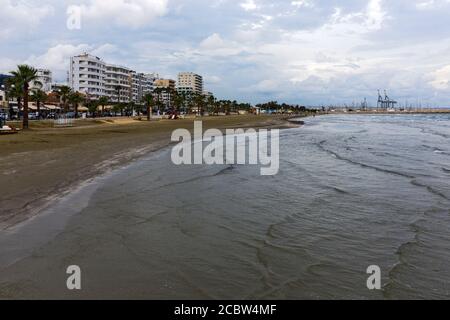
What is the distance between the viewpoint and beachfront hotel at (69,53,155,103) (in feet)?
433

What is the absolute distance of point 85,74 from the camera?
13250 centimetres

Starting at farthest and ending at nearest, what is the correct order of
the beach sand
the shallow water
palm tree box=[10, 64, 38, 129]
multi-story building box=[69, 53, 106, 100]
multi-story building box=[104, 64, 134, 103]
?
multi-story building box=[104, 64, 134, 103]
multi-story building box=[69, 53, 106, 100]
palm tree box=[10, 64, 38, 129]
the beach sand
the shallow water

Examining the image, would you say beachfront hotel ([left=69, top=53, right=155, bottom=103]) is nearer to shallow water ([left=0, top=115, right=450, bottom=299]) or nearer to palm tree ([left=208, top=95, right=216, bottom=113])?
palm tree ([left=208, top=95, right=216, bottom=113])

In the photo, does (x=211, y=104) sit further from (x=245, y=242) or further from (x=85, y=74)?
(x=245, y=242)

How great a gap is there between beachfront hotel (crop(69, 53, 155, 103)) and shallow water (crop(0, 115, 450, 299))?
122 m

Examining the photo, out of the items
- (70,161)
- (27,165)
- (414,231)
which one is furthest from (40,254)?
(70,161)

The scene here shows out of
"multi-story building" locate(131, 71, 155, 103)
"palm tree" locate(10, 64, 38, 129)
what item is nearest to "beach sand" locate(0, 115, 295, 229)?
"palm tree" locate(10, 64, 38, 129)

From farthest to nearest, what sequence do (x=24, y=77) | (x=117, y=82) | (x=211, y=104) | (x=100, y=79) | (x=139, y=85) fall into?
(x=139, y=85) < (x=211, y=104) < (x=117, y=82) < (x=100, y=79) < (x=24, y=77)

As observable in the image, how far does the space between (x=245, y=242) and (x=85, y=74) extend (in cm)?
13458

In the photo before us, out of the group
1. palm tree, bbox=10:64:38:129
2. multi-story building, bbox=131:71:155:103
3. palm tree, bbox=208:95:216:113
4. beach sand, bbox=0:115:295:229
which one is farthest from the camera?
multi-story building, bbox=131:71:155:103

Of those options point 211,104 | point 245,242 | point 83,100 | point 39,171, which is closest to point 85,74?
point 83,100

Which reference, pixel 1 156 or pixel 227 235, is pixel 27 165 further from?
pixel 227 235

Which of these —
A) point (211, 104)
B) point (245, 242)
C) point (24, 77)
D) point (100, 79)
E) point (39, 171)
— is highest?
point (100, 79)
